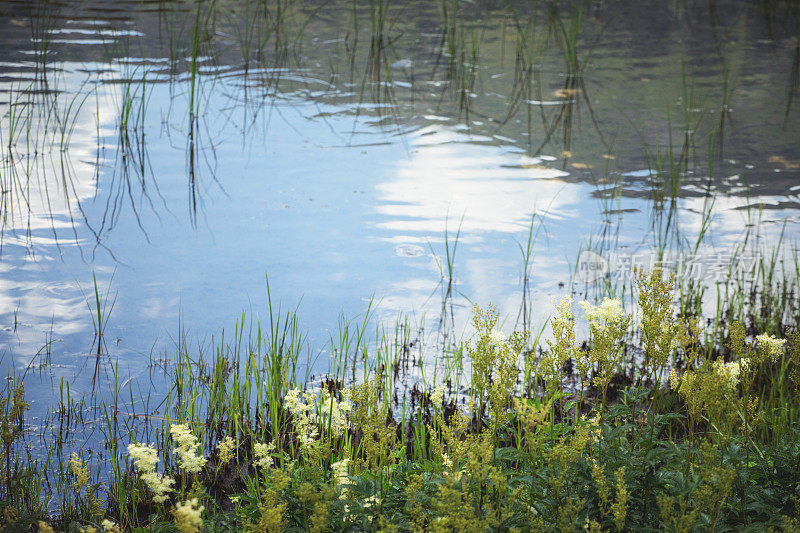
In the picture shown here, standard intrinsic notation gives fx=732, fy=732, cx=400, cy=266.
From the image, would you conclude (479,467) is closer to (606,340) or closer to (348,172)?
(606,340)

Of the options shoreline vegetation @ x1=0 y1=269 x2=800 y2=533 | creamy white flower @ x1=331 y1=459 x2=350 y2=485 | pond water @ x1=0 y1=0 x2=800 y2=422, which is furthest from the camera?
pond water @ x1=0 y1=0 x2=800 y2=422

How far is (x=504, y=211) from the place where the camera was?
594 cm

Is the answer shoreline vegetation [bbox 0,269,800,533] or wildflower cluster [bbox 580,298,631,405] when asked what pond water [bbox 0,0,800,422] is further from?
wildflower cluster [bbox 580,298,631,405]

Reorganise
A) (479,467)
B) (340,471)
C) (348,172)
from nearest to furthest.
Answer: (479,467) → (340,471) → (348,172)

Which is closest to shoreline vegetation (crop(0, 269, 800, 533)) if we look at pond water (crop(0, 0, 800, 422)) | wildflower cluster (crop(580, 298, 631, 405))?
wildflower cluster (crop(580, 298, 631, 405))

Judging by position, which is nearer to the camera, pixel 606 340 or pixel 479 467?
pixel 479 467

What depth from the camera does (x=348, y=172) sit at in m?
6.53

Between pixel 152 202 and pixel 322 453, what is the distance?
12.2ft

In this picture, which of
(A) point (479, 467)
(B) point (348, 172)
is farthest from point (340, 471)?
(B) point (348, 172)

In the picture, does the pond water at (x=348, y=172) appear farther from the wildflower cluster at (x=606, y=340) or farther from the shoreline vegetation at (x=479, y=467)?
the wildflower cluster at (x=606, y=340)

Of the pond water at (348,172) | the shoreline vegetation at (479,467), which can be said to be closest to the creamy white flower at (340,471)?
the shoreline vegetation at (479,467)

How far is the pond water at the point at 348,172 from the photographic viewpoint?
473 cm

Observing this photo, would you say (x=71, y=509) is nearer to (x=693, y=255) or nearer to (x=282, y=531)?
(x=282, y=531)

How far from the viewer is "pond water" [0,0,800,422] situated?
186 inches
